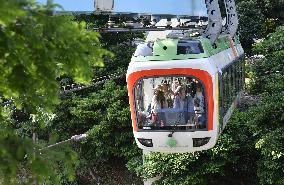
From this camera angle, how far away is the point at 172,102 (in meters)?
10.5

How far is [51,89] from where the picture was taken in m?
5.04

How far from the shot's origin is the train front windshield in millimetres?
10352

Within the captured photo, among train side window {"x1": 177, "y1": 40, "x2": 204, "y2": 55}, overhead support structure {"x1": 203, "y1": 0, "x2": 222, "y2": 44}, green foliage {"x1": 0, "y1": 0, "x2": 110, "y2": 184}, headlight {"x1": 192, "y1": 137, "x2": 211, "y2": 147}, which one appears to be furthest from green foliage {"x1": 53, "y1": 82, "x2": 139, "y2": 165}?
green foliage {"x1": 0, "y1": 0, "x2": 110, "y2": 184}

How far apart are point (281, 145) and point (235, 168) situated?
3021mm

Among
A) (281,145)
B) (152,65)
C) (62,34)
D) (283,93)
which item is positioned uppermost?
(62,34)

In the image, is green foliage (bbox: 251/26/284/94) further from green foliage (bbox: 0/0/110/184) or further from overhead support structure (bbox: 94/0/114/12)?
green foliage (bbox: 0/0/110/184)

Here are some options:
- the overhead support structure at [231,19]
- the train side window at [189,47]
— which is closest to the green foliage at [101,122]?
the overhead support structure at [231,19]

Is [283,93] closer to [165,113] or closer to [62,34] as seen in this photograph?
[165,113]

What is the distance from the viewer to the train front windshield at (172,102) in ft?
34.0

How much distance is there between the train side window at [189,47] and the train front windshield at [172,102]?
65cm

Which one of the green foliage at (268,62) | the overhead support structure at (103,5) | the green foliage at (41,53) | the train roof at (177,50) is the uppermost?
the overhead support structure at (103,5)

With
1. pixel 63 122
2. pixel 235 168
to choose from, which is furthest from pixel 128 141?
pixel 235 168

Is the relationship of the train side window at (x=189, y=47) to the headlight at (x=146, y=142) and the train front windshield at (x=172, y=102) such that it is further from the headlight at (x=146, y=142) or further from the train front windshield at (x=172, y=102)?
the headlight at (x=146, y=142)

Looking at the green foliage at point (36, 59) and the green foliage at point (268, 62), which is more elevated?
the green foliage at point (36, 59)
